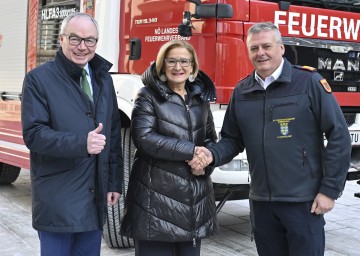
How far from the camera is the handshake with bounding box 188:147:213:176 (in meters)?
2.71

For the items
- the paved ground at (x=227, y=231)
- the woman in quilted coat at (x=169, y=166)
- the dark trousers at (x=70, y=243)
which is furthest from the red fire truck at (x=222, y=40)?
the dark trousers at (x=70, y=243)

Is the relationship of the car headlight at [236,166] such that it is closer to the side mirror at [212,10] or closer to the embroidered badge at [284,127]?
the side mirror at [212,10]

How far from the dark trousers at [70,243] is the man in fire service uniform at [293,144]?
2.73 feet

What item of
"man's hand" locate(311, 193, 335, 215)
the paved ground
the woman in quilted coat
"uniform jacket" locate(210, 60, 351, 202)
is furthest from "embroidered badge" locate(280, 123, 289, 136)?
the paved ground

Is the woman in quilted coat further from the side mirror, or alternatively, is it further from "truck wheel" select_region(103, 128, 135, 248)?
"truck wheel" select_region(103, 128, 135, 248)

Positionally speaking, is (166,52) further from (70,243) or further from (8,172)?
(8,172)

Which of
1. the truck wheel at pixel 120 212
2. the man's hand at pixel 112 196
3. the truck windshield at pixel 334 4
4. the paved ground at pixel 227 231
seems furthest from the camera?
the paved ground at pixel 227 231

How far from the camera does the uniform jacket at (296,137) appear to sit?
249cm

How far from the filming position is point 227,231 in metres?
4.95

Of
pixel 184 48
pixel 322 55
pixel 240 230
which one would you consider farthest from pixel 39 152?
pixel 240 230

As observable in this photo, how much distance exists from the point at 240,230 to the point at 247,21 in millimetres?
2104

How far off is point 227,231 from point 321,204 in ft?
8.24

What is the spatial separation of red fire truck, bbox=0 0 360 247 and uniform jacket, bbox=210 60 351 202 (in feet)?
3.16

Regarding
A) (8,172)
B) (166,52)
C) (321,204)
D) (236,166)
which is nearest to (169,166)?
(166,52)
